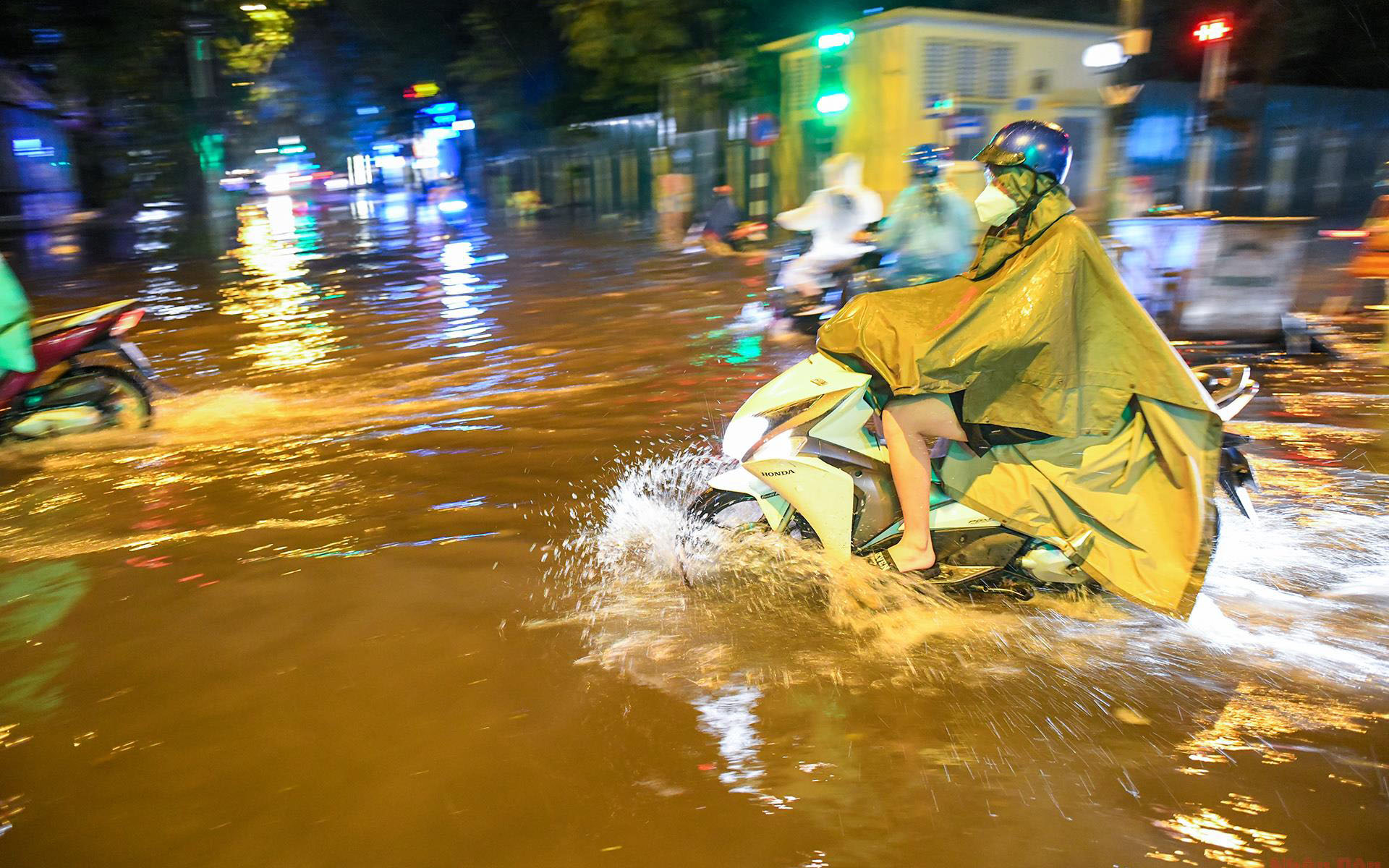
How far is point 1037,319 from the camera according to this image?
315cm

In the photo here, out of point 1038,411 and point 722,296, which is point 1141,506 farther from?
point 722,296

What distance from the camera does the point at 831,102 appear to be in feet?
51.6

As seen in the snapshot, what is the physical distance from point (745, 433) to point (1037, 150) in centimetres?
139

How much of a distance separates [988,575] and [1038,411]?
74 centimetres

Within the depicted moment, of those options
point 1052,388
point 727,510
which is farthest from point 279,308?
point 1052,388

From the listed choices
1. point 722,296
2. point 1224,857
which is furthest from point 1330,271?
point 1224,857

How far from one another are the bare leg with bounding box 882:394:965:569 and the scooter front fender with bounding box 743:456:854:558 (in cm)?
19

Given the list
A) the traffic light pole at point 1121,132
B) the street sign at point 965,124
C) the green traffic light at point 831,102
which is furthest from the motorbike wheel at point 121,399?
the street sign at point 965,124

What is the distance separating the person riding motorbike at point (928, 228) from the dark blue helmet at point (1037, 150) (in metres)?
3.53

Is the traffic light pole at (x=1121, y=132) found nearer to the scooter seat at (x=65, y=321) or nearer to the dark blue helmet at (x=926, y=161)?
the dark blue helmet at (x=926, y=161)

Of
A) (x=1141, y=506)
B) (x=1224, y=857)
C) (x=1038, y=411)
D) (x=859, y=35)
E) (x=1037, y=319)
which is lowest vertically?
(x=1224, y=857)

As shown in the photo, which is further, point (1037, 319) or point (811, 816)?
point (1037, 319)

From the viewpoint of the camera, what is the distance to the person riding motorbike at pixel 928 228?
6.88 meters

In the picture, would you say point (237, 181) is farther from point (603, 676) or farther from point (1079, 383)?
point (1079, 383)
